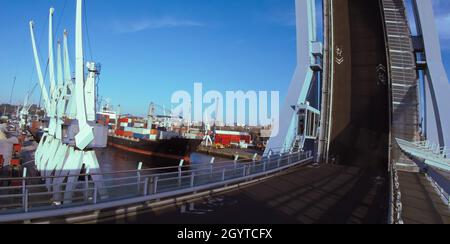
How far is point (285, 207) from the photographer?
8.18 meters

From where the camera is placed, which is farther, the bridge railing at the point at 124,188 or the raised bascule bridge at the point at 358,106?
the raised bascule bridge at the point at 358,106

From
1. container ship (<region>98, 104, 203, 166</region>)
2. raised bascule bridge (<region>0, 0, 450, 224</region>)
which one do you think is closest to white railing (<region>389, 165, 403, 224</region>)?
raised bascule bridge (<region>0, 0, 450, 224</region>)

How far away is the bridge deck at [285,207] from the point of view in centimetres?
682

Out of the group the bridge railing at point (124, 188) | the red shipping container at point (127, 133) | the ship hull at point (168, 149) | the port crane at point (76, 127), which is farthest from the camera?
the red shipping container at point (127, 133)

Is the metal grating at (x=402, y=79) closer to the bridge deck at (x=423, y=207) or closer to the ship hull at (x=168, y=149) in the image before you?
the bridge deck at (x=423, y=207)

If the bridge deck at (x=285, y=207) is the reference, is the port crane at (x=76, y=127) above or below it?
above

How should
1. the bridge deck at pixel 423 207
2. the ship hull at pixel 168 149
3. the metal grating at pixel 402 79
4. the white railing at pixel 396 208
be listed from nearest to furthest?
the white railing at pixel 396 208 → the bridge deck at pixel 423 207 → the metal grating at pixel 402 79 → the ship hull at pixel 168 149

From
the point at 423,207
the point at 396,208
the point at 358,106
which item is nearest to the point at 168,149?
the point at 358,106

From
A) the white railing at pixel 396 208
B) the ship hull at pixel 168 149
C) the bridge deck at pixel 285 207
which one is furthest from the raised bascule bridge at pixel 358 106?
the ship hull at pixel 168 149

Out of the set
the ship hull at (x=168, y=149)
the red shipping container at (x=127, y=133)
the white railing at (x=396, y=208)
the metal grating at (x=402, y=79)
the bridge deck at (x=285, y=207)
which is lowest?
the ship hull at (x=168, y=149)

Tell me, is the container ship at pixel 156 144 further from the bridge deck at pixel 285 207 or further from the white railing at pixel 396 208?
the white railing at pixel 396 208

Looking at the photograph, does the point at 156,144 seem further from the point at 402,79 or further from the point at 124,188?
the point at 124,188

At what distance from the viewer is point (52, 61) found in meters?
30.7
